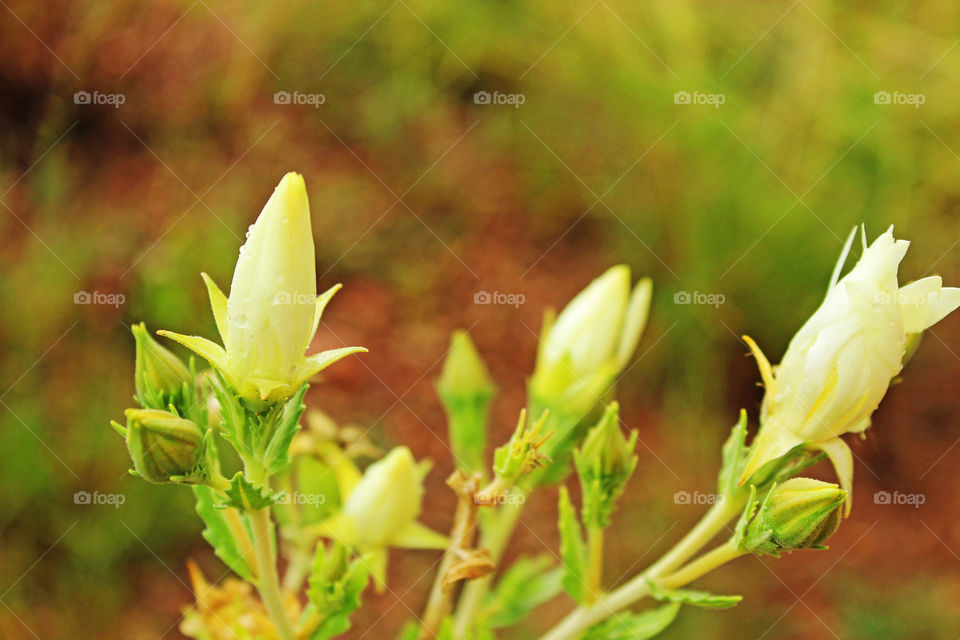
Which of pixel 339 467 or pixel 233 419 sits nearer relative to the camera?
pixel 233 419

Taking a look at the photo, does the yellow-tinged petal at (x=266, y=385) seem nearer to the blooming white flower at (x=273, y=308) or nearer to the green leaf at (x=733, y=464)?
the blooming white flower at (x=273, y=308)

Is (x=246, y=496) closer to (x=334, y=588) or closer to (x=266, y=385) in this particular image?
(x=266, y=385)

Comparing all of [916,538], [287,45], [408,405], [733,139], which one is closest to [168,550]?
[408,405]

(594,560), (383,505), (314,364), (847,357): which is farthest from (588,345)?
(314,364)

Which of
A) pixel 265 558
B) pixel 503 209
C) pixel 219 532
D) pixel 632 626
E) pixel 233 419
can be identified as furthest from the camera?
pixel 503 209

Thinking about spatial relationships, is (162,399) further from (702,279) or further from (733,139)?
(733,139)

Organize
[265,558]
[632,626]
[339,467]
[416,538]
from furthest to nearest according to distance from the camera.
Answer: [339,467]
[416,538]
[632,626]
[265,558]

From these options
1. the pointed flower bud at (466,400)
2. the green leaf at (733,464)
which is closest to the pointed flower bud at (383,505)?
the pointed flower bud at (466,400)
